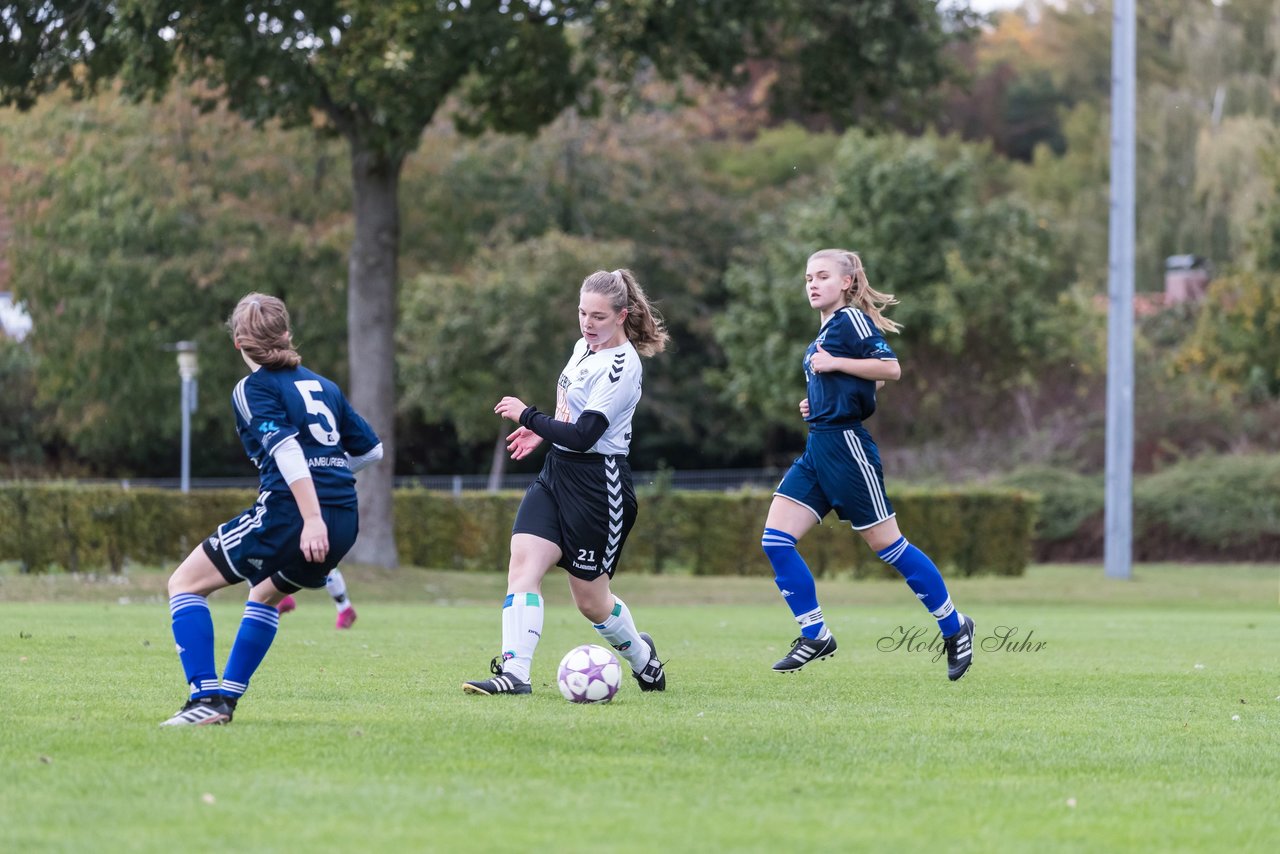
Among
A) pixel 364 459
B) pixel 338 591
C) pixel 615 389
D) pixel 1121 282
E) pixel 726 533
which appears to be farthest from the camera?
pixel 726 533

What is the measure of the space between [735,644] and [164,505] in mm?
13266

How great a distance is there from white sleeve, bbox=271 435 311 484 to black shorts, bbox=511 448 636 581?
160 cm

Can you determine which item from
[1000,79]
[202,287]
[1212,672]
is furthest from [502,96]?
[1000,79]

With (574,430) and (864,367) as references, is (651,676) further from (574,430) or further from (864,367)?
(864,367)

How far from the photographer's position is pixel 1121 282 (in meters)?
26.6

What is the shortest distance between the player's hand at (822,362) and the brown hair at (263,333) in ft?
10.2

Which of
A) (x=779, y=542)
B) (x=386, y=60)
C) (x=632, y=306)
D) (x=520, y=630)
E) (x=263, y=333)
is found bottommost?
(x=520, y=630)

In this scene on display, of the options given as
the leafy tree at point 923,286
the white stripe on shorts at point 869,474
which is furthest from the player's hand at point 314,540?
the leafy tree at point 923,286

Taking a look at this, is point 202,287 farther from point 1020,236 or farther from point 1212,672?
point 1212,672

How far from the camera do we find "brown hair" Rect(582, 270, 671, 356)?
309 inches

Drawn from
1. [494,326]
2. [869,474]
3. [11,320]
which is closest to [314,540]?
[869,474]

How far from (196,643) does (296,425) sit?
0.89 metres

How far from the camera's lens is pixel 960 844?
4602 mm

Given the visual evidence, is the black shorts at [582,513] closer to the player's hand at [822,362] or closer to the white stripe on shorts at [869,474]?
the player's hand at [822,362]
